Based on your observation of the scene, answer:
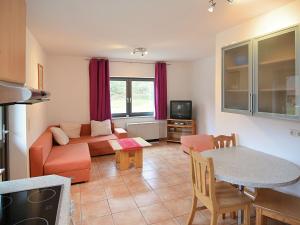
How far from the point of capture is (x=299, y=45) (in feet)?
6.07

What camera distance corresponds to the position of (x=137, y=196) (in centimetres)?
298

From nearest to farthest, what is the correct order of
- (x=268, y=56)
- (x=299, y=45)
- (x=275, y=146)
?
(x=299, y=45) → (x=268, y=56) → (x=275, y=146)

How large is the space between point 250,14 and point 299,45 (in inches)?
33.0

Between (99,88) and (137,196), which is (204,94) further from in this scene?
(137,196)

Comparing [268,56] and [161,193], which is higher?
[268,56]

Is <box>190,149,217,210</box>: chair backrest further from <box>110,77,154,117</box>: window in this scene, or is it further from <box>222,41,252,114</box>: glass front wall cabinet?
<box>110,77,154,117</box>: window

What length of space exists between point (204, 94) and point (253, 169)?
4.04 meters

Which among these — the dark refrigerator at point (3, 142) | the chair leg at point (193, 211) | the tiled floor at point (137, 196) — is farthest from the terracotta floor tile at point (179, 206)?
the dark refrigerator at point (3, 142)

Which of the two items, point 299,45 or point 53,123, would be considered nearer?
point 299,45

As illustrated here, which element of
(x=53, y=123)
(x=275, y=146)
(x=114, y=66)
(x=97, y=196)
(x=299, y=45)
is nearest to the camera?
(x=299, y=45)

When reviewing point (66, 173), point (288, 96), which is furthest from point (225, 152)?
point (66, 173)

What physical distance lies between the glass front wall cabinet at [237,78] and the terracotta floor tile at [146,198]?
1.53 m

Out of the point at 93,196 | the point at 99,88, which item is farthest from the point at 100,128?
the point at 93,196

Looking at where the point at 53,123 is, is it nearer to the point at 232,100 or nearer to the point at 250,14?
the point at 232,100
